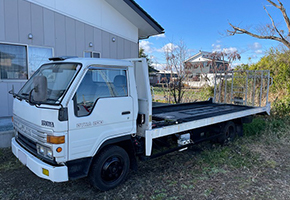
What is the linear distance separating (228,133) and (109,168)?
3835mm

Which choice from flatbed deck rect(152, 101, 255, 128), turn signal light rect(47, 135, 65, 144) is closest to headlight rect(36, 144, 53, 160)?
turn signal light rect(47, 135, 65, 144)

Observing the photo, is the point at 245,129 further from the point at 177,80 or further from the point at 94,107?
the point at 94,107

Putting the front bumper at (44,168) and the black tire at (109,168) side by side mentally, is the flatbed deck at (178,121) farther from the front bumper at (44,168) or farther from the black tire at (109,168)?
the front bumper at (44,168)

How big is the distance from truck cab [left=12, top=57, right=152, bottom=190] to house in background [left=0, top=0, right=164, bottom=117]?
3178 mm

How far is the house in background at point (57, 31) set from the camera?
6168 millimetres

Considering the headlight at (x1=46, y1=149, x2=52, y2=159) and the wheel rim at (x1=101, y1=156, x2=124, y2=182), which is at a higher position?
the headlight at (x1=46, y1=149, x2=52, y2=159)

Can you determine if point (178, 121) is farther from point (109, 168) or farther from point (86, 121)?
point (86, 121)

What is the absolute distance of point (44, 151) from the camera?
294 centimetres

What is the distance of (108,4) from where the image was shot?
848 centimetres

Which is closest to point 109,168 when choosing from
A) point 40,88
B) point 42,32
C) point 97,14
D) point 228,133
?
point 40,88

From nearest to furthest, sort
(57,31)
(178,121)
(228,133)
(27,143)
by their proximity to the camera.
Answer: (27,143)
(178,121)
(228,133)
(57,31)

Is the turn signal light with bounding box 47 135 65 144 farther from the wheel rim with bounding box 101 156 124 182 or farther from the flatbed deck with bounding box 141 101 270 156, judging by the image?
the flatbed deck with bounding box 141 101 270 156

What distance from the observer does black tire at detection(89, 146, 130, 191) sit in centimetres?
323

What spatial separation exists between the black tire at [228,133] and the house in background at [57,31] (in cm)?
526
